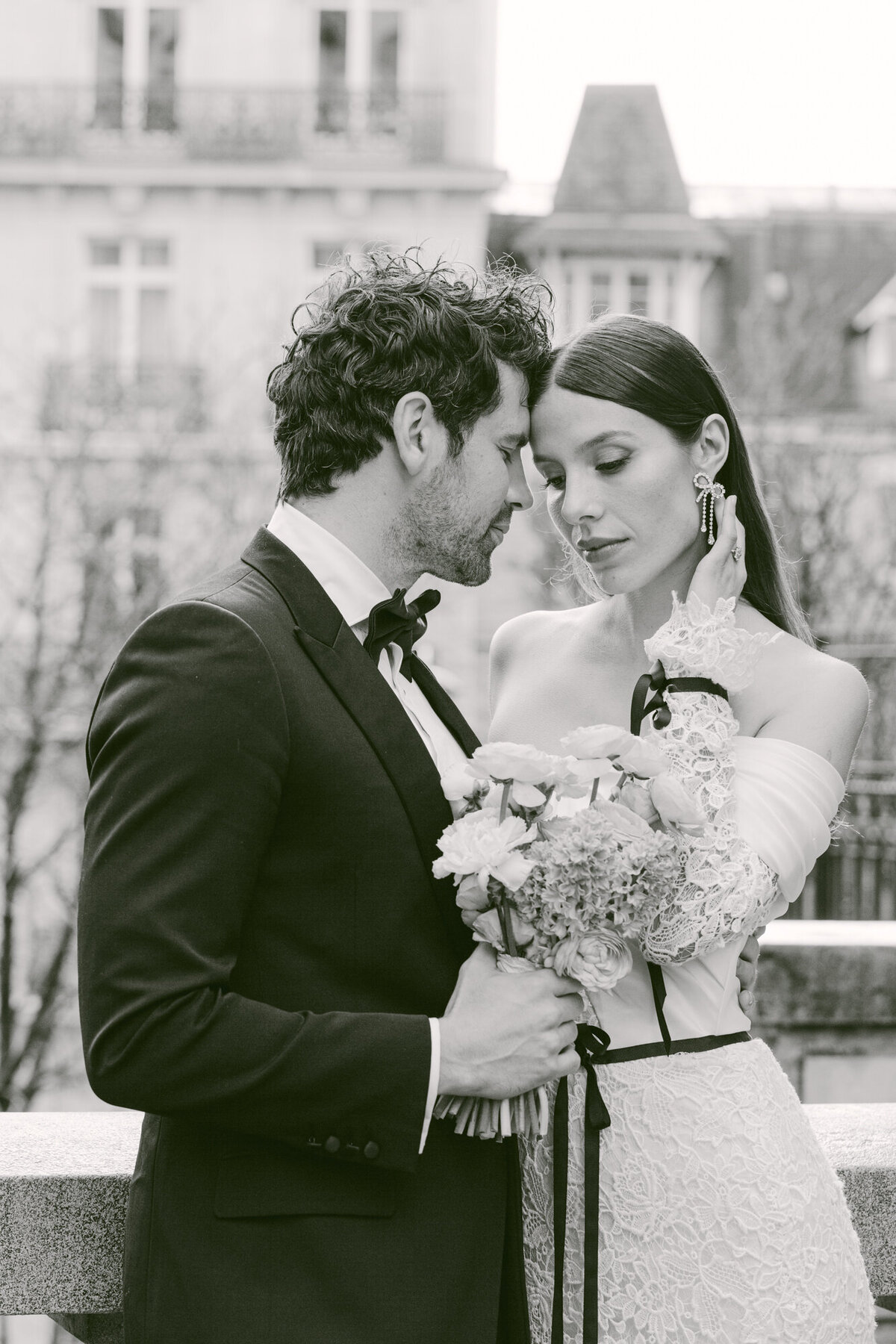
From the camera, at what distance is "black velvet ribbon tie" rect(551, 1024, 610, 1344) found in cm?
259

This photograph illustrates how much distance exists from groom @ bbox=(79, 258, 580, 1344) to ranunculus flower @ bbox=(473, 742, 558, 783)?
18 cm

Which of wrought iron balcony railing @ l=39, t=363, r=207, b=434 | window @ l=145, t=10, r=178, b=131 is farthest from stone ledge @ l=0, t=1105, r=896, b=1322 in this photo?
window @ l=145, t=10, r=178, b=131

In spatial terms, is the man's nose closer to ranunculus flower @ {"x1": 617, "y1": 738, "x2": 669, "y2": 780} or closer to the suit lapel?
the suit lapel

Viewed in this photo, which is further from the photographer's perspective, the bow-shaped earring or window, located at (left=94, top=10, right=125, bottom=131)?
window, located at (left=94, top=10, right=125, bottom=131)

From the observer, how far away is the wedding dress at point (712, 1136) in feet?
8.60

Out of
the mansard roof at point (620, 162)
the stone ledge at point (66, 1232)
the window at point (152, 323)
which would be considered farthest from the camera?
the mansard roof at point (620, 162)

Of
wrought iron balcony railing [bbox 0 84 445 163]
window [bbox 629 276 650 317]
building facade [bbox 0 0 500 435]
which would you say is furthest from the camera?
window [bbox 629 276 650 317]

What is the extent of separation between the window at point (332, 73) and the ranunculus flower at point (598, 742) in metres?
21.3

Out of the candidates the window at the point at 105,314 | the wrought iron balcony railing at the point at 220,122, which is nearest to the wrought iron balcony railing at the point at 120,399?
the window at the point at 105,314

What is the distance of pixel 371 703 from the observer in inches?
93.7

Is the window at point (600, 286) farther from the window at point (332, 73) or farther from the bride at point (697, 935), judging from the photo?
the bride at point (697, 935)

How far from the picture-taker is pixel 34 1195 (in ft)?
8.98

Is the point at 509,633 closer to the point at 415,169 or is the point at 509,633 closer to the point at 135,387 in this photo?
the point at 135,387

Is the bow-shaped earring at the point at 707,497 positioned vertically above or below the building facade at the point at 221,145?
below
